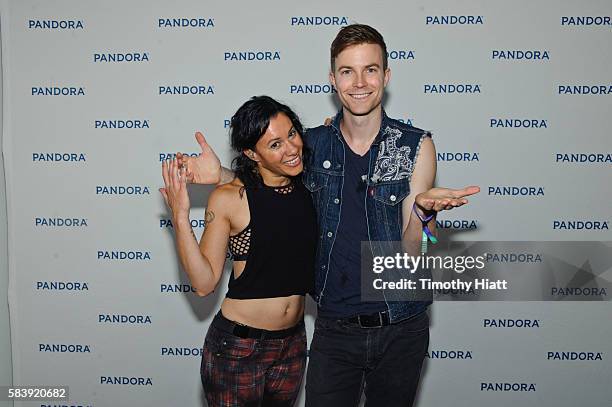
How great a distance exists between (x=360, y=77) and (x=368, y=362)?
93 centimetres

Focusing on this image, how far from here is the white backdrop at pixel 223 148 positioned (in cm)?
279

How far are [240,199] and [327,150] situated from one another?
14.0 inches

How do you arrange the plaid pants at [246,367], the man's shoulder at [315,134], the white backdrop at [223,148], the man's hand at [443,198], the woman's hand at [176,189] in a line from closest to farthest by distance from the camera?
the man's hand at [443,198]
the woman's hand at [176,189]
the plaid pants at [246,367]
the man's shoulder at [315,134]
the white backdrop at [223,148]

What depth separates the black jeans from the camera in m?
1.90

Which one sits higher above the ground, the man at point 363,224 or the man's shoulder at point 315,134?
the man's shoulder at point 315,134

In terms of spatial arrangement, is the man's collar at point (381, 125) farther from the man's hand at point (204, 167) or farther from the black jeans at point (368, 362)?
the black jeans at point (368, 362)

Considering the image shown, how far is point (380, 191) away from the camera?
1.91 meters

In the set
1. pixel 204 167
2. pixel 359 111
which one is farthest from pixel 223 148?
pixel 359 111

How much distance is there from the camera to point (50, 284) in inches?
119

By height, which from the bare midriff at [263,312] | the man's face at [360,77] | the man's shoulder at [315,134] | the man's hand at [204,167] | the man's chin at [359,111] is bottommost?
the bare midriff at [263,312]

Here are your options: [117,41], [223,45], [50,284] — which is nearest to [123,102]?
[117,41]

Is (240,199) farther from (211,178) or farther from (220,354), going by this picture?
(220,354)

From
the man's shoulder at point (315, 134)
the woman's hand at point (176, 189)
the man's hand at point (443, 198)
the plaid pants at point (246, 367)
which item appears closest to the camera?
the man's hand at point (443, 198)

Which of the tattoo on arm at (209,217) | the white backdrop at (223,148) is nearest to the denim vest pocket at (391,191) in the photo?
the tattoo on arm at (209,217)
